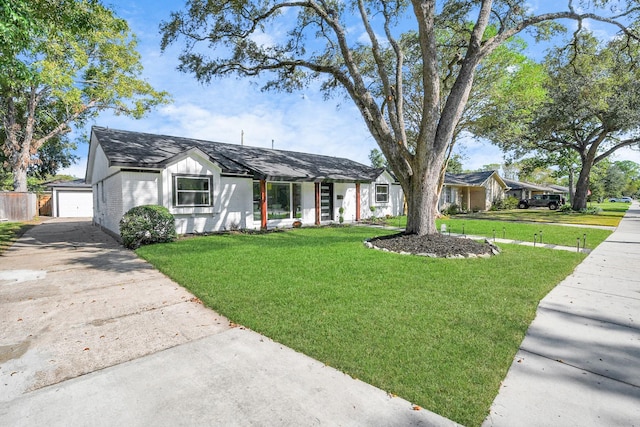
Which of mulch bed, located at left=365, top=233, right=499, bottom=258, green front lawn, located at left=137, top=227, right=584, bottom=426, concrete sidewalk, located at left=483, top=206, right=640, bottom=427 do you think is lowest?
concrete sidewalk, located at left=483, top=206, right=640, bottom=427

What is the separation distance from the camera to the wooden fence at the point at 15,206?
19.5 meters

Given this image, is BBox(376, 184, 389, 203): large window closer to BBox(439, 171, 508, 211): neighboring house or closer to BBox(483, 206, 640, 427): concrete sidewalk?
BBox(439, 171, 508, 211): neighboring house

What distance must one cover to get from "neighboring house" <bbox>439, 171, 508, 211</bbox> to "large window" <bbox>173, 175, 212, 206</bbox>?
21451 millimetres

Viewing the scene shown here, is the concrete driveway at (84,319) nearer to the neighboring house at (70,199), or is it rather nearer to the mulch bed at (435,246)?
the mulch bed at (435,246)

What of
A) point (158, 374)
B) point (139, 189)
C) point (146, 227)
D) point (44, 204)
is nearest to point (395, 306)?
point (158, 374)

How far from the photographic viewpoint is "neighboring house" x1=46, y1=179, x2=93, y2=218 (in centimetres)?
2552

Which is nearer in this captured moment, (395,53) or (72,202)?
(395,53)

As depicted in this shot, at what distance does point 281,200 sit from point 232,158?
308 cm

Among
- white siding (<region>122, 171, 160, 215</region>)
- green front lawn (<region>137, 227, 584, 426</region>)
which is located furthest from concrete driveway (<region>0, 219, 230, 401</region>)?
white siding (<region>122, 171, 160, 215</region>)

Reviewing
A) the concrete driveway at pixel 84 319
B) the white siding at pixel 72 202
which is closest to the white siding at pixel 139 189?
the concrete driveway at pixel 84 319

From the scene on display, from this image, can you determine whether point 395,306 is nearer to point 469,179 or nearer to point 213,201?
point 213,201

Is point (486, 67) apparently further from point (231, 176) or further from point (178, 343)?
point (178, 343)

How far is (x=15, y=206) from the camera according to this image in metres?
19.9

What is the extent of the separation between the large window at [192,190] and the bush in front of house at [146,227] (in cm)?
162
